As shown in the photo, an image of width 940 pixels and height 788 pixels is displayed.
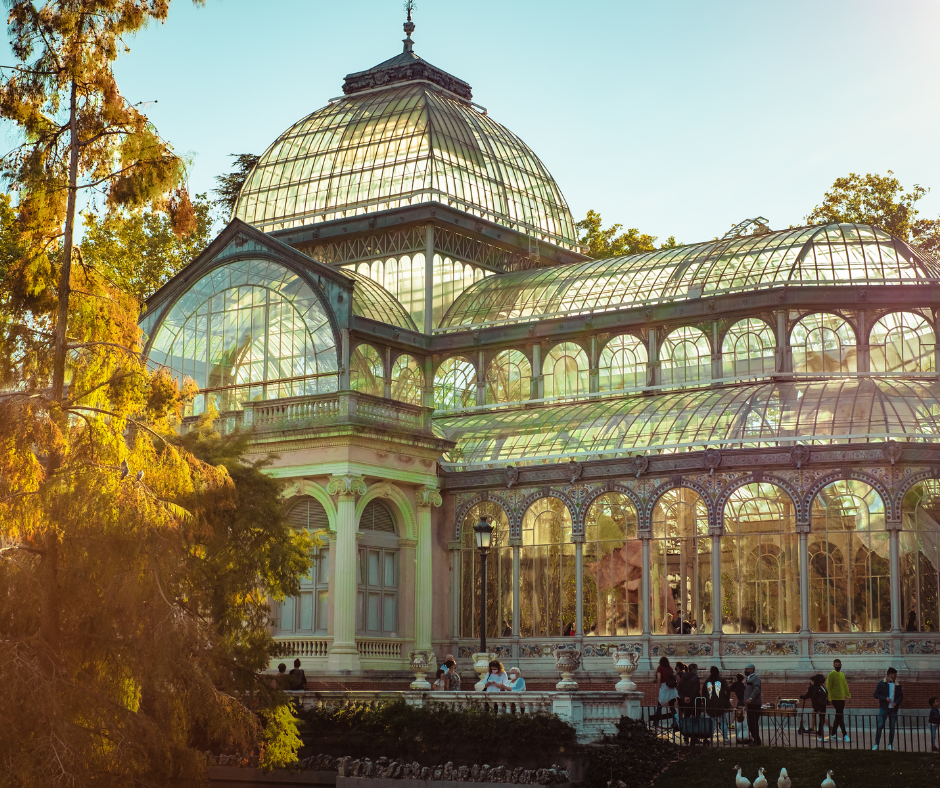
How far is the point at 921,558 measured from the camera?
33.8m

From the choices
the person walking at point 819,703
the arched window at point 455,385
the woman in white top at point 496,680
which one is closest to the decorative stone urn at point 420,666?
the woman in white top at point 496,680

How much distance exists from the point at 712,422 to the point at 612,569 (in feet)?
15.0

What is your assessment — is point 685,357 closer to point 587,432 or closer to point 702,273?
point 702,273

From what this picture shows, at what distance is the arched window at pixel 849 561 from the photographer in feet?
111

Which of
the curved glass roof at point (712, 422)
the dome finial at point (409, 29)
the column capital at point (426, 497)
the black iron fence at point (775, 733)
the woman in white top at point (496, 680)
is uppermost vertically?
the dome finial at point (409, 29)

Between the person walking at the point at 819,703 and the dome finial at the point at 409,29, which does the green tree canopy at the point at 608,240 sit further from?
the person walking at the point at 819,703

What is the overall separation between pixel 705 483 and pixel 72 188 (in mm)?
20841

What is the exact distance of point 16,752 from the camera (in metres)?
15.9

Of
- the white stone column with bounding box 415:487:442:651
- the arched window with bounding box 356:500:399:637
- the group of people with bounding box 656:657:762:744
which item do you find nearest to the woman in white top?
the group of people with bounding box 656:657:762:744

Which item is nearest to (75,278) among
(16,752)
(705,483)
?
(16,752)

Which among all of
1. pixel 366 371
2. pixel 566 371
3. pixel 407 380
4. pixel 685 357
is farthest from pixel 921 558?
pixel 407 380

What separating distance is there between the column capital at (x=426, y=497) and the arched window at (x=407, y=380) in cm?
430

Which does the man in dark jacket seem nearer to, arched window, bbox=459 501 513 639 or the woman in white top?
the woman in white top

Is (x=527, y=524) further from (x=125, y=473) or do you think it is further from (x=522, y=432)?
(x=125, y=473)
